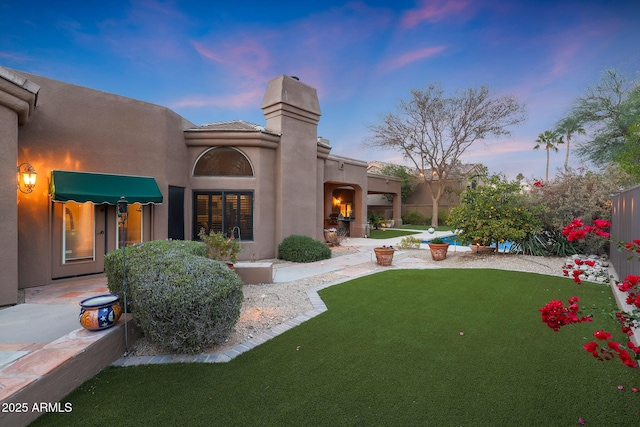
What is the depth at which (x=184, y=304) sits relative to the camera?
4035 mm

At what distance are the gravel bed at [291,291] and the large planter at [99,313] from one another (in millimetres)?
617

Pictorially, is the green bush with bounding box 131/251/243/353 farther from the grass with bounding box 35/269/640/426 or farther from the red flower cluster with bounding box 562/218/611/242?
the red flower cluster with bounding box 562/218/611/242

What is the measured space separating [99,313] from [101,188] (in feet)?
20.2

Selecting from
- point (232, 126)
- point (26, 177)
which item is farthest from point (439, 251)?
point (26, 177)

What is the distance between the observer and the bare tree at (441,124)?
27.3 metres

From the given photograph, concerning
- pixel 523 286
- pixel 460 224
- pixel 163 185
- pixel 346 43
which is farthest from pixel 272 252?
pixel 346 43

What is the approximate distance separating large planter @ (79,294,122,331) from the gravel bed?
617 millimetres

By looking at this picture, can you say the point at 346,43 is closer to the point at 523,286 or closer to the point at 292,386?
the point at 523,286

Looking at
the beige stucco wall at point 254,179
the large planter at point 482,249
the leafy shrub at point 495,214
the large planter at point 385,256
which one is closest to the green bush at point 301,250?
the beige stucco wall at point 254,179

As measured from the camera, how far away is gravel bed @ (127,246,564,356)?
16.6 feet

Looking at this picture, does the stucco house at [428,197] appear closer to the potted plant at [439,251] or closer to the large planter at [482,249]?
the large planter at [482,249]

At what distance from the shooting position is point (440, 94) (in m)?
27.7

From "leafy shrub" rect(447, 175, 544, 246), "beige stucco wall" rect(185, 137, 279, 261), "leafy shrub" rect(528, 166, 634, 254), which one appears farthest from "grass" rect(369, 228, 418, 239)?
"beige stucco wall" rect(185, 137, 279, 261)

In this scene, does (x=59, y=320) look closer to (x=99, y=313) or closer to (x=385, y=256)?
(x=99, y=313)
